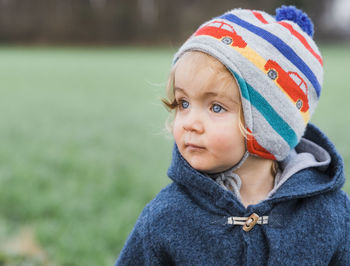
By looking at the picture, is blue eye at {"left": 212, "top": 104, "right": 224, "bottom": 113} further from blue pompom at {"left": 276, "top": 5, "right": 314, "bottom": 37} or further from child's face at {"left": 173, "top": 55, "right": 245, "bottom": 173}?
blue pompom at {"left": 276, "top": 5, "right": 314, "bottom": 37}

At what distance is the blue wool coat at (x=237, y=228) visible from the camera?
165cm

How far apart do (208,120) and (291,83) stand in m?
0.30

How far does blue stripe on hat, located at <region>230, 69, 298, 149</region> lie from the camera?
1.61 m

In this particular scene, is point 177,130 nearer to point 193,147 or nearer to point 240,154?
point 193,147

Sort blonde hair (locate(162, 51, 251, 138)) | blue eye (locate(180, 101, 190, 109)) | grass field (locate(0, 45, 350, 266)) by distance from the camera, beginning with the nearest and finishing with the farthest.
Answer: blonde hair (locate(162, 51, 251, 138)) → blue eye (locate(180, 101, 190, 109)) → grass field (locate(0, 45, 350, 266))

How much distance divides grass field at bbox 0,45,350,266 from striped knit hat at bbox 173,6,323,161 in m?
0.34

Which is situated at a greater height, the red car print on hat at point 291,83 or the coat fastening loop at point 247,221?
the red car print on hat at point 291,83

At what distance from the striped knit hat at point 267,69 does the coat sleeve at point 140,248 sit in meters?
0.44

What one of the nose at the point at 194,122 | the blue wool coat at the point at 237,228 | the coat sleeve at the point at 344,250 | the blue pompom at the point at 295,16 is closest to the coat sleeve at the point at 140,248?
the blue wool coat at the point at 237,228

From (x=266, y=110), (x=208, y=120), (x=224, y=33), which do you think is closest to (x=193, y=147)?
(x=208, y=120)

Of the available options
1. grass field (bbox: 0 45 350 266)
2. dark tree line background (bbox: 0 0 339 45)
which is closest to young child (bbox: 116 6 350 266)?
grass field (bbox: 0 45 350 266)

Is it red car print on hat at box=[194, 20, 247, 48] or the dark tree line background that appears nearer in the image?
red car print on hat at box=[194, 20, 247, 48]

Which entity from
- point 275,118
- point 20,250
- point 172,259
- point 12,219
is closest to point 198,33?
point 275,118

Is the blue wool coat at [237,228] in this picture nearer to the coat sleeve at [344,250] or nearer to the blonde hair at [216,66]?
the coat sleeve at [344,250]
